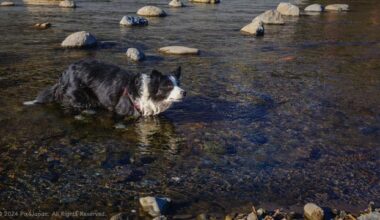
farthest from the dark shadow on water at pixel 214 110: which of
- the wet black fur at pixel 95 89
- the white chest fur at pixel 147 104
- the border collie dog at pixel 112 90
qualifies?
the wet black fur at pixel 95 89

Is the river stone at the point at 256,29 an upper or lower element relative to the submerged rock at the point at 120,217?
upper

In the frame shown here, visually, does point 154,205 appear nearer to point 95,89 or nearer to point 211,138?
point 211,138

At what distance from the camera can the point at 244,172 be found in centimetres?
697

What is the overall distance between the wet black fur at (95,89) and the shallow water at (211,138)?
1.03ft

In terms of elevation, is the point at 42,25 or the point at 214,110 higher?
the point at 42,25

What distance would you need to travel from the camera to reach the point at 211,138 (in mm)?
8242

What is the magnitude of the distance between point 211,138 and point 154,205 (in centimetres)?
270

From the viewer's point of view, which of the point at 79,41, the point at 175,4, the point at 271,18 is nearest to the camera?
the point at 79,41

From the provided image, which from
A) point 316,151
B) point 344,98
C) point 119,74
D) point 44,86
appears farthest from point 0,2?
point 316,151

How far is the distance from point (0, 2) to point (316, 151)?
23520mm

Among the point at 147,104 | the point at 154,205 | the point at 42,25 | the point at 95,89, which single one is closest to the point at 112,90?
the point at 95,89

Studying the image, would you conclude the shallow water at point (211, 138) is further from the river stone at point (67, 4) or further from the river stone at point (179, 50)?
the river stone at point (67, 4)

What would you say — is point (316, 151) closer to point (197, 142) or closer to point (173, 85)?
point (197, 142)

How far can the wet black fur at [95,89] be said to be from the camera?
919 cm
